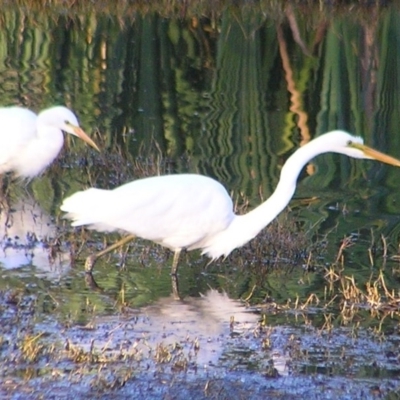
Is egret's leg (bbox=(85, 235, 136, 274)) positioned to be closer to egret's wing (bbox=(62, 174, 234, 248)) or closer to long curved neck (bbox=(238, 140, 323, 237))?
egret's wing (bbox=(62, 174, 234, 248))

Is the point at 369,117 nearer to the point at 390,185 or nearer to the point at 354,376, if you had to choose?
the point at 390,185

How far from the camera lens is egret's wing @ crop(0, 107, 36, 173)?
8.27m

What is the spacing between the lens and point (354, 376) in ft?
16.8

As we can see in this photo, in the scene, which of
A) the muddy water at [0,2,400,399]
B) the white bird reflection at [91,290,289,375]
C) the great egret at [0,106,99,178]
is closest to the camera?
the muddy water at [0,2,400,399]

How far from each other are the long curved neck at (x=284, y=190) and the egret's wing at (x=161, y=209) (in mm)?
177

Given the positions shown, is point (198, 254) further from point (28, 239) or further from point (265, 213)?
point (28, 239)

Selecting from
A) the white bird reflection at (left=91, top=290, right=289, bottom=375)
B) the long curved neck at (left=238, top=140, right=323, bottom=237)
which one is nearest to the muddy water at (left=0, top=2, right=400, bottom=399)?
the white bird reflection at (left=91, top=290, right=289, bottom=375)

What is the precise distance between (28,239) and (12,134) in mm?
1219

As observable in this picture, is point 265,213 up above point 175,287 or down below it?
above

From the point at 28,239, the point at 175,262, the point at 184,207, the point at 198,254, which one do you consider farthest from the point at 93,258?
the point at 198,254

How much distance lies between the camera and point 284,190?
671 cm

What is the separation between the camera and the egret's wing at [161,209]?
6.57 metres

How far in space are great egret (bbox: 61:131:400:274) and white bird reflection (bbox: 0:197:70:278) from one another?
33 centimetres

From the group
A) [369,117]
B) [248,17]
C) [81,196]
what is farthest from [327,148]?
[248,17]
